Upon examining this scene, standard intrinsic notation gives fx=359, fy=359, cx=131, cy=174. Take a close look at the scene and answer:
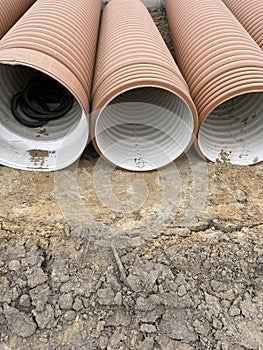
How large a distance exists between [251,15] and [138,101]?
6.15 ft

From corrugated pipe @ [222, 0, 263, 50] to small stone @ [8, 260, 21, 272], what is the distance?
3367 mm

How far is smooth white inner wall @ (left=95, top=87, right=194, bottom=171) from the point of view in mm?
3139

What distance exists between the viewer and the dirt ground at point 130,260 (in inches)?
82.0

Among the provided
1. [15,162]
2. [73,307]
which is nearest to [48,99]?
[15,162]

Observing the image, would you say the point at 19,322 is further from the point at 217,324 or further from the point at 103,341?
the point at 217,324

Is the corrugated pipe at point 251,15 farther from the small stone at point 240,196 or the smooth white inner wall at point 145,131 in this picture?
the small stone at point 240,196

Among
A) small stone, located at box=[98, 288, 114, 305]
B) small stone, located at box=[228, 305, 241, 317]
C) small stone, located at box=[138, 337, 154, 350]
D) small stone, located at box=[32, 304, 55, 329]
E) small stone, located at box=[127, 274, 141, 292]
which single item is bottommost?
small stone, located at box=[228, 305, 241, 317]

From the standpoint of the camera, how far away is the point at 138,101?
3795 millimetres

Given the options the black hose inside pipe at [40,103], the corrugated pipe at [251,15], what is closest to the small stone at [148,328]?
the black hose inside pipe at [40,103]

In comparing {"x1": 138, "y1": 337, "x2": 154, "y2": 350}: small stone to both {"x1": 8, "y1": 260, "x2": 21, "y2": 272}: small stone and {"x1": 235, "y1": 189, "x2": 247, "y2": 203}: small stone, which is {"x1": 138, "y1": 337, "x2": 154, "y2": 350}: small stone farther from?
{"x1": 235, "y1": 189, "x2": 247, "y2": 203}: small stone

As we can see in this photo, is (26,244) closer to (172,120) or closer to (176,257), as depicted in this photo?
(176,257)

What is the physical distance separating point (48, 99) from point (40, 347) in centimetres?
265

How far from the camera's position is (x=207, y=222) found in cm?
270

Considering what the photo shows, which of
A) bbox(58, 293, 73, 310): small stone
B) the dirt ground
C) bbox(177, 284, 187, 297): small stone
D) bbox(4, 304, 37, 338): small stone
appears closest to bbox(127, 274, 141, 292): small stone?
the dirt ground
